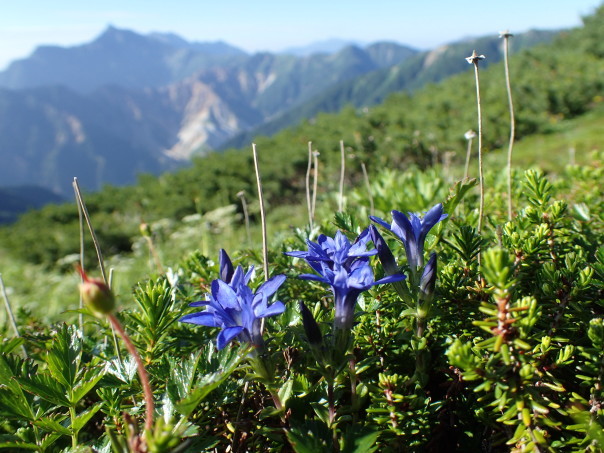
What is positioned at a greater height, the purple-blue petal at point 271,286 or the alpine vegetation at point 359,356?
the purple-blue petal at point 271,286

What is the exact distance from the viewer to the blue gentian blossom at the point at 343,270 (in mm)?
823

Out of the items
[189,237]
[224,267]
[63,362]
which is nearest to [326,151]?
[189,237]

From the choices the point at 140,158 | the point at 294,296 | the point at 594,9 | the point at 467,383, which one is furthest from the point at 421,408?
the point at 140,158

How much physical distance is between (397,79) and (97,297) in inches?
5988

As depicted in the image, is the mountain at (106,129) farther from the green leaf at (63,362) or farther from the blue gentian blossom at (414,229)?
the blue gentian blossom at (414,229)

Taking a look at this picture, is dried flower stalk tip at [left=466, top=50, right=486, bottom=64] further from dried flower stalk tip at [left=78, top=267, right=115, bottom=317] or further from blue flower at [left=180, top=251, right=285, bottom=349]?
dried flower stalk tip at [left=78, top=267, right=115, bottom=317]

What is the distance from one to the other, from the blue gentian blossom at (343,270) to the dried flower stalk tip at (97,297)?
1.07ft

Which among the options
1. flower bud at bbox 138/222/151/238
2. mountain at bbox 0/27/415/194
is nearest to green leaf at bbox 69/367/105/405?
flower bud at bbox 138/222/151/238

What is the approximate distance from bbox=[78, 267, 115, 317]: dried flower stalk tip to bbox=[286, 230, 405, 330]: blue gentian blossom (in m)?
0.33

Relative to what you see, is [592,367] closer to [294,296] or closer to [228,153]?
[294,296]

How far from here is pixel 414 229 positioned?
928mm

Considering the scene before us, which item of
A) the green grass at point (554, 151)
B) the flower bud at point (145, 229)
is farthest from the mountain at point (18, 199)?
the flower bud at point (145, 229)

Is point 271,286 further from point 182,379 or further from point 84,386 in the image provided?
point 84,386

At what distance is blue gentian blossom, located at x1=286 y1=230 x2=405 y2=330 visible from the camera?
2.70 ft
